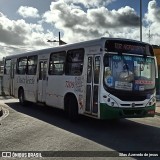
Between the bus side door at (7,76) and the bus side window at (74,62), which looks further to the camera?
the bus side door at (7,76)

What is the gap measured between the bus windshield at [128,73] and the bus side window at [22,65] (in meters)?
8.64

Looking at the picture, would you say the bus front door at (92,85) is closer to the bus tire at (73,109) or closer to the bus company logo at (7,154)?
the bus tire at (73,109)

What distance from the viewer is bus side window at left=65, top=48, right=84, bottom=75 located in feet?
42.7

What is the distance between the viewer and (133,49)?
476 inches

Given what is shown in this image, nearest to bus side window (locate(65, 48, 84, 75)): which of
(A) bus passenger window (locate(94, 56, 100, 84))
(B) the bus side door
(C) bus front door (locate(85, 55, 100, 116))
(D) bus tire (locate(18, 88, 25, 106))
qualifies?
(C) bus front door (locate(85, 55, 100, 116))

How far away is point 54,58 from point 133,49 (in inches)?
174

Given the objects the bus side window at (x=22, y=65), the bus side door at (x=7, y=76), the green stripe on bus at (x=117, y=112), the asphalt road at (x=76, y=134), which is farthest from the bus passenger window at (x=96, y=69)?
the bus side door at (x=7, y=76)

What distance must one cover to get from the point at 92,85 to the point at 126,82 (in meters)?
1.16

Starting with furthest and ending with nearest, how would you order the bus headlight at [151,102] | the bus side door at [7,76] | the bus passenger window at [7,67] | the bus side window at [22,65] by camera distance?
the bus passenger window at [7,67], the bus side door at [7,76], the bus side window at [22,65], the bus headlight at [151,102]

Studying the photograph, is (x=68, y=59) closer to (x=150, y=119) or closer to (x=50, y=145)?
(x=150, y=119)

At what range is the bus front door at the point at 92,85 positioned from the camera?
11.8 meters

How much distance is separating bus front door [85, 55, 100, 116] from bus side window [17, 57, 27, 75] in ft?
25.1

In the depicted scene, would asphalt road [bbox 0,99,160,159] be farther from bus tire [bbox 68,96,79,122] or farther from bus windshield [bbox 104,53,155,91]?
bus windshield [bbox 104,53,155,91]

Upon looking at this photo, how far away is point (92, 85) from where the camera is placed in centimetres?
1205
